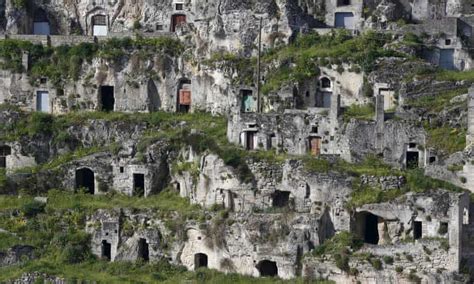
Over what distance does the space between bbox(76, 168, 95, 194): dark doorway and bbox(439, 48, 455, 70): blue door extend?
60.4 ft

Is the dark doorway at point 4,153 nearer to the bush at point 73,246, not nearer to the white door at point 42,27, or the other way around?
the bush at point 73,246

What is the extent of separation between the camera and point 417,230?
2709 inches

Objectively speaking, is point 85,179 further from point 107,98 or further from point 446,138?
point 446,138

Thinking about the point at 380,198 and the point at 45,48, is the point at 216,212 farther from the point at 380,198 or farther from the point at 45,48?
the point at 45,48

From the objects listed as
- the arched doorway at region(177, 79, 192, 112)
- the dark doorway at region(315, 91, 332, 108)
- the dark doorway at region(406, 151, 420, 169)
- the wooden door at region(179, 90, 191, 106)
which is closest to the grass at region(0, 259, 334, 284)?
the dark doorway at region(406, 151, 420, 169)

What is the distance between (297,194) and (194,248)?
5.42 m

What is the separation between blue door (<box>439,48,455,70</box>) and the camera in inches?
3088

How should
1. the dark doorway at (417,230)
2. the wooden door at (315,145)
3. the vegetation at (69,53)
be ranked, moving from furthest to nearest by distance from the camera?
the vegetation at (69,53) → the wooden door at (315,145) → the dark doorway at (417,230)

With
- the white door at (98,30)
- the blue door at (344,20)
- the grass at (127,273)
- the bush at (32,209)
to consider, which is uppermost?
the blue door at (344,20)

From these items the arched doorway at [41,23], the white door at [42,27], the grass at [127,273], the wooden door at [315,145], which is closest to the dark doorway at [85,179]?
the grass at [127,273]

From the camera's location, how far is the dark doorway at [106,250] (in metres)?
73.4

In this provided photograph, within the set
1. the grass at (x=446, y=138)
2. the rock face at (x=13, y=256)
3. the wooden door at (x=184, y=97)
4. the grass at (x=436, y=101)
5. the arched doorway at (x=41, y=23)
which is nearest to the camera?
the grass at (x=446, y=138)

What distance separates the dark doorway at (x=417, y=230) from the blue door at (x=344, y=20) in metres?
17.0

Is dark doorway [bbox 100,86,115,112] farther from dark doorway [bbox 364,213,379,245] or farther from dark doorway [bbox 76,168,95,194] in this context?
dark doorway [bbox 364,213,379,245]
